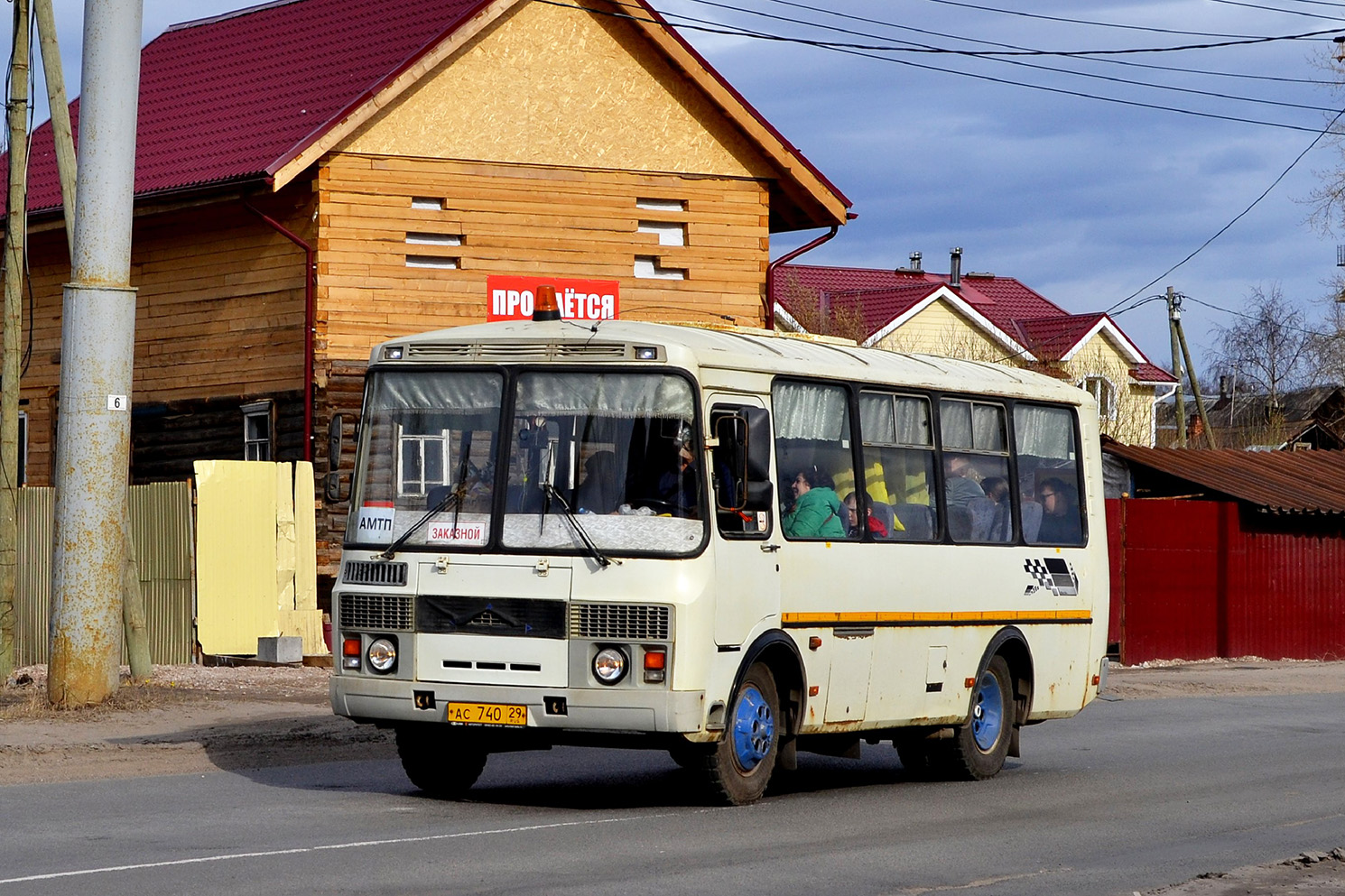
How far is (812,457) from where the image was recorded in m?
12.4

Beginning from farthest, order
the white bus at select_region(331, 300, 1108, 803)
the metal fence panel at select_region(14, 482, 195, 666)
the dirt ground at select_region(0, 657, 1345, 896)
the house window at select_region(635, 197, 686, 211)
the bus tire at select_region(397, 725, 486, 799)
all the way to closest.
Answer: the house window at select_region(635, 197, 686, 211) → the metal fence panel at select_region(14, 482, 195, 666) → the bus tire at select_region(397, 725, 486, 799) → the white bus at select_region(331, 300, 1108, 803) → the dirt ground at select_region(0, 657, 1345, 896)

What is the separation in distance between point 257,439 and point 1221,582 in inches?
590

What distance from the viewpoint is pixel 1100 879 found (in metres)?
9.24

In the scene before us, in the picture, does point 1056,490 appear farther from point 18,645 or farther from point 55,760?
point 18,645

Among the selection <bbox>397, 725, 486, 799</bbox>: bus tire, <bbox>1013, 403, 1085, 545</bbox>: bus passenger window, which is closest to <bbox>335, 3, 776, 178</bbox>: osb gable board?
<bbox>1013, 403, 1085, 545</bbox>: bus passenger window

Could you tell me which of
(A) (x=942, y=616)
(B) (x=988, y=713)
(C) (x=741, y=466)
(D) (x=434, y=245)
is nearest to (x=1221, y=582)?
(D) (x=434, y=245)

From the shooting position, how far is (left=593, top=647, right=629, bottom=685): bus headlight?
10914 mm

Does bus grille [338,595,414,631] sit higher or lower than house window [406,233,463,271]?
lower

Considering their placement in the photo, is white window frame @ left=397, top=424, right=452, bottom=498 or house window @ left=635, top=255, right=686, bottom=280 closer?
white window frame @ left=397, top=424, right=452, bottom=498

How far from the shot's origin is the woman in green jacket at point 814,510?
12109 millimetres

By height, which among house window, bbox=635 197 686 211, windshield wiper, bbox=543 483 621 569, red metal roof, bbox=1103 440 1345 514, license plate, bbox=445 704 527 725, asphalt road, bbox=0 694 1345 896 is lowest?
asphalt road, bbox=0 694 1345 896

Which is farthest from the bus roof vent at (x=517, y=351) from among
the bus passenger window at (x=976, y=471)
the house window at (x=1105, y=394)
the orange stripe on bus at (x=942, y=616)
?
the house window at (x=1105, y=394)

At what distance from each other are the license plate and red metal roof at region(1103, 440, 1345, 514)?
2218 cm

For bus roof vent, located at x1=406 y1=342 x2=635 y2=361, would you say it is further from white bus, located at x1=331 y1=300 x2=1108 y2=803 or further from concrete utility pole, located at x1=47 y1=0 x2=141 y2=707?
concrete utility pole, located at x1=47 y1=0 x2=141 y2=707
